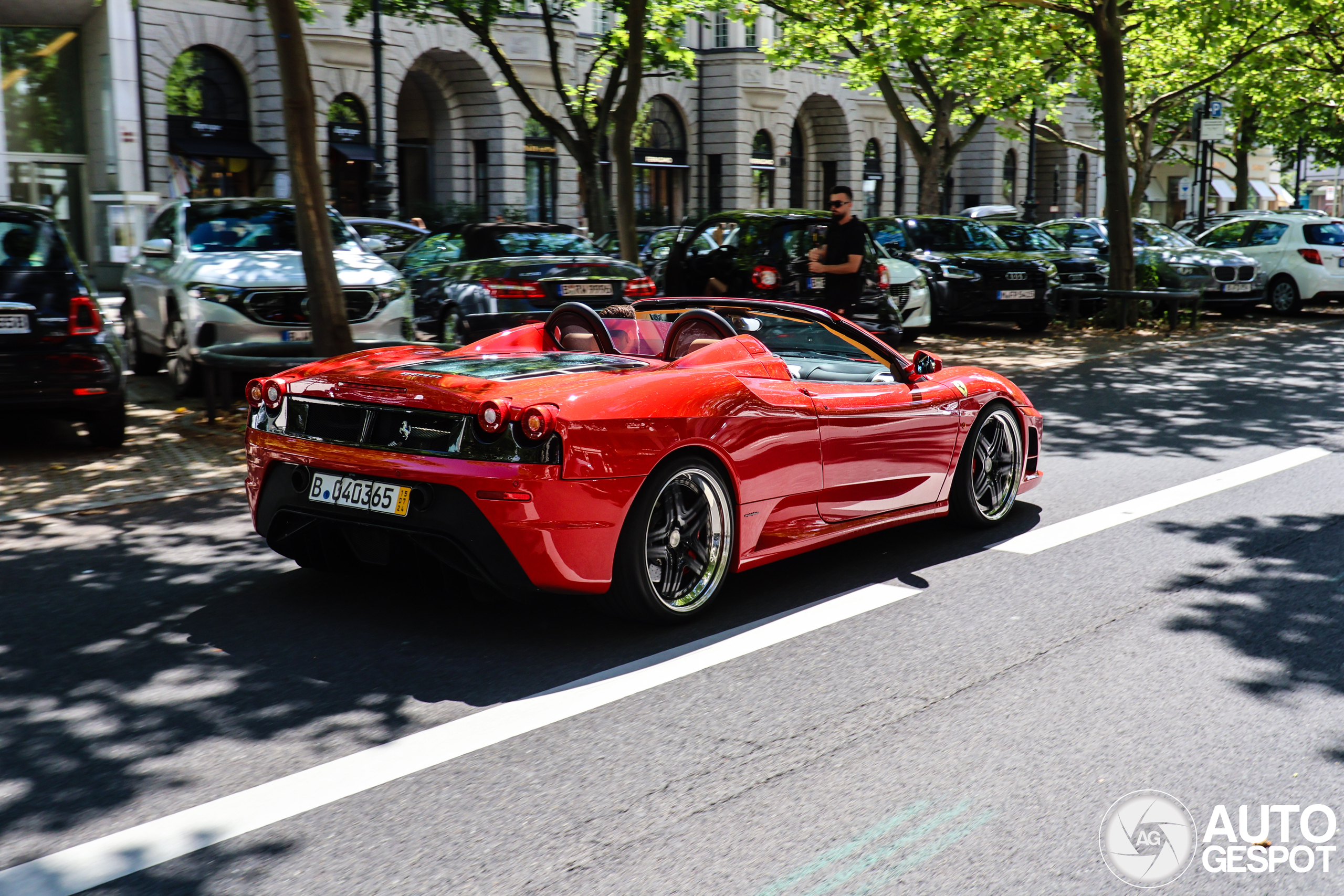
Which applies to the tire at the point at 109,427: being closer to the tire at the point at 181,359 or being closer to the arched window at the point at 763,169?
the tire at the point at 181,359

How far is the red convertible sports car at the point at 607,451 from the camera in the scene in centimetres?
457

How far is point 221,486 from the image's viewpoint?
795cm

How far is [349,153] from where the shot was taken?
32562 millimetres

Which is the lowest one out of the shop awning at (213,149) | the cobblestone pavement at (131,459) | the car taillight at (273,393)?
the cobblestone pavement at (131,459)

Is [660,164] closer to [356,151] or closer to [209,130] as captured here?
[356,151]

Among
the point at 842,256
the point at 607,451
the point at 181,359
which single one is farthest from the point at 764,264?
the point at 607,451

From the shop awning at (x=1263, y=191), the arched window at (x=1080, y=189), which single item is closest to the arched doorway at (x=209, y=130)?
the arched window at (x=1080, y=189)

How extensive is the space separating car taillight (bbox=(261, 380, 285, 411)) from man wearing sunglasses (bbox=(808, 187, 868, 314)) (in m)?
6.46

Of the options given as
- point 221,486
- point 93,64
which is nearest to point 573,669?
point 221,486

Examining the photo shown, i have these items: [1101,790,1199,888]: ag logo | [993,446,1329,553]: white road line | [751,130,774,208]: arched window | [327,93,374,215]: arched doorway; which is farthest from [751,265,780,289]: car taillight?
[751,130,774,208]: arched window

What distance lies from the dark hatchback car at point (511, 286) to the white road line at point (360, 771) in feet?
26.4

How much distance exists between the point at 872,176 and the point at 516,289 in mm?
39462

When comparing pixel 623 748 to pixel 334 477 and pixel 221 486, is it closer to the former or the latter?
pixel 334 477

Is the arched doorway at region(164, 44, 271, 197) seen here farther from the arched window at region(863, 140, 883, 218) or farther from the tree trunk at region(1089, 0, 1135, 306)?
the arched window at region(863, 140, 883, 218)
